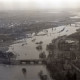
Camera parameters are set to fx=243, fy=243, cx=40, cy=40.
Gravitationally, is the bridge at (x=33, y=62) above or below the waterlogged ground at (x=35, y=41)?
below

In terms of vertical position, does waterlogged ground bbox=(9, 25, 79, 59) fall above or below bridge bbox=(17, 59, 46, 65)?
above

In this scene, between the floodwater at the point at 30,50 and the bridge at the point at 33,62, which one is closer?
the floodwater at the point at 30,50

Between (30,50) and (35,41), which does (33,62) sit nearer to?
(30,50)

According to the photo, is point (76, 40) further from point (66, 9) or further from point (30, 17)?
point (30, 17)

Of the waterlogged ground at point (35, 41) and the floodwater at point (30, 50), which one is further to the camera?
the waterlogged ground at point (35, 41)

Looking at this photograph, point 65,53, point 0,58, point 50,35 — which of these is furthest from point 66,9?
point 0,58

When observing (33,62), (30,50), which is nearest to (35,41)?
(30,50)

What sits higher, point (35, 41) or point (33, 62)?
point (35, 41)

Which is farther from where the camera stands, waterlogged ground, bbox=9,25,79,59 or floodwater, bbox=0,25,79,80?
waterlogged ground, bbox=9,25,79,59

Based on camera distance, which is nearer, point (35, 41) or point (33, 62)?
point (33, 62)
